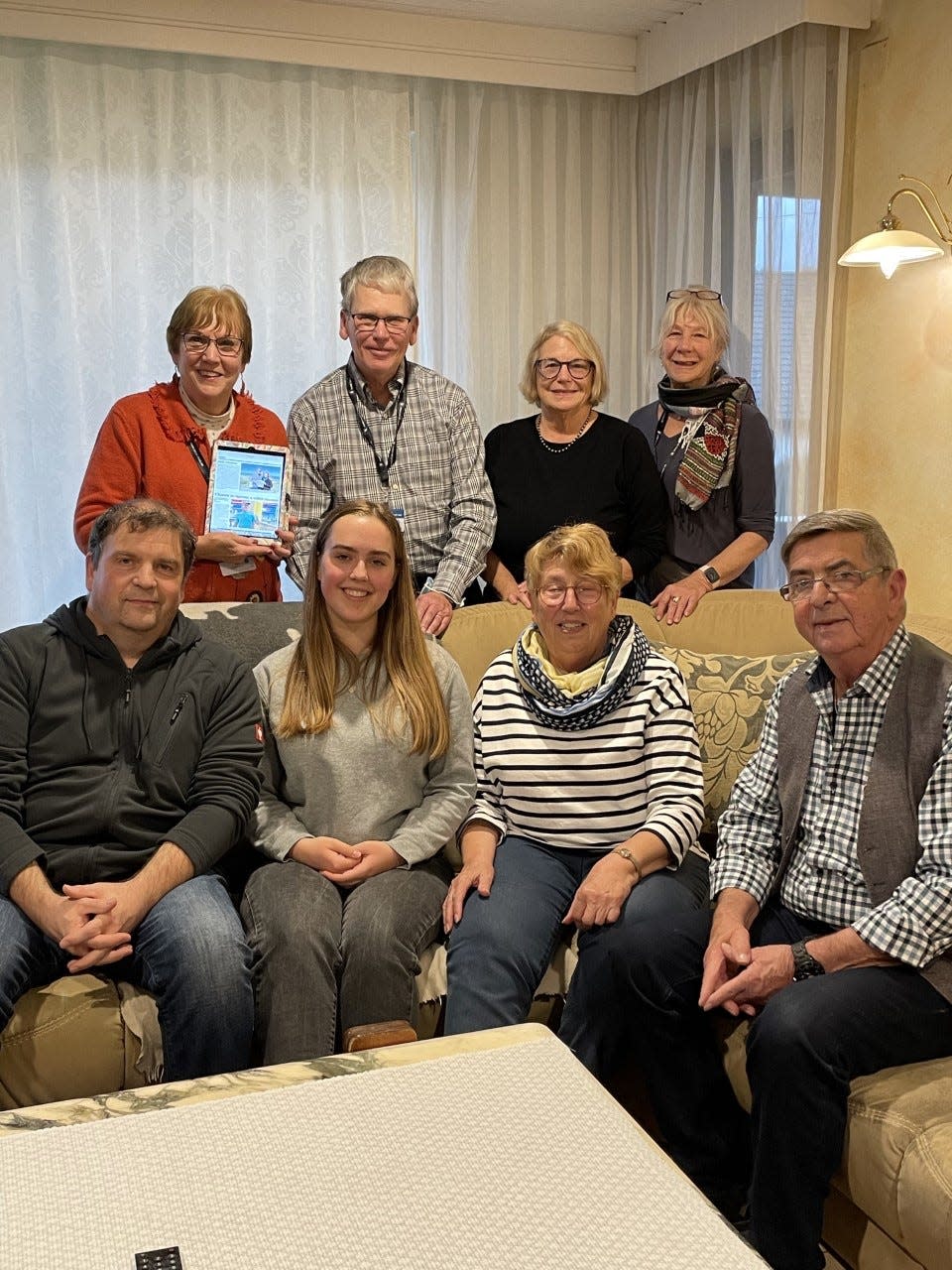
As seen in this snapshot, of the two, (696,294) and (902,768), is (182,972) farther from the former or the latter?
(696,294)

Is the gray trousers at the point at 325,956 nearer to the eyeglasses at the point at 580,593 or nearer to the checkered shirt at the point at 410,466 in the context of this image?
the eyeglasses at the point at 580,593

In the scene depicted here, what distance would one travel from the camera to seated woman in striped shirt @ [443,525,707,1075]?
226 centimetres

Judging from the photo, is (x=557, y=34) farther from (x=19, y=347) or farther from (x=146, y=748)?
(x=146, y=748)

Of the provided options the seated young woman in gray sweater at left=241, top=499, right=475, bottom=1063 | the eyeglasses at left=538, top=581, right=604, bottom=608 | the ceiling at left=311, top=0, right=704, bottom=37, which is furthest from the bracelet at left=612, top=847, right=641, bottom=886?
the ceiling at left=311, top=0, right=704, bottom=37

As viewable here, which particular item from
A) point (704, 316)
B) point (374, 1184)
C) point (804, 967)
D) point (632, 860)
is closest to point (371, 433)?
point (704, 316)

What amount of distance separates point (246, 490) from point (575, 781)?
Result: 3.49ft

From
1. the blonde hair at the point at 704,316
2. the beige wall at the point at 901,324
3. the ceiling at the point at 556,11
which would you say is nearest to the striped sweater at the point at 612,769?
the blonde hair at the point at 704,316

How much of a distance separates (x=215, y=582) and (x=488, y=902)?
3.74 ft

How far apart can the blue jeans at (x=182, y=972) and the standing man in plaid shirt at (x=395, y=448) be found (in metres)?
1.07

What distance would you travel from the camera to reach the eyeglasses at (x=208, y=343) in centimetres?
287

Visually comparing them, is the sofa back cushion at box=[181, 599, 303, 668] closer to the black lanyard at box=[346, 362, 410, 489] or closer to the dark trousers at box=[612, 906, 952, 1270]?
the black lanyard at box=[346, 362, 410, 489]

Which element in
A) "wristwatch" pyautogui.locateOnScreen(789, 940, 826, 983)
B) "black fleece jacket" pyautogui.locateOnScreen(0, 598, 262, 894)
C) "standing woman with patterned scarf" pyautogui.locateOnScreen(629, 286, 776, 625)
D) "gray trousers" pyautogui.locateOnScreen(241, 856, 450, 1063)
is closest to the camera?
"wristwatch" pyautogui.locateOnScreen(789, 940, 826, 983)

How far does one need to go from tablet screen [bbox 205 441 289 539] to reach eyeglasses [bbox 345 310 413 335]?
36cm

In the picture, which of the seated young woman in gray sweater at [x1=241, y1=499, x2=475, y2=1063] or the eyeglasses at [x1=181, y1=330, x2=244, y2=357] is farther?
the eyeglasses at [x1=181, y1=330, x2=244, y2=357]
